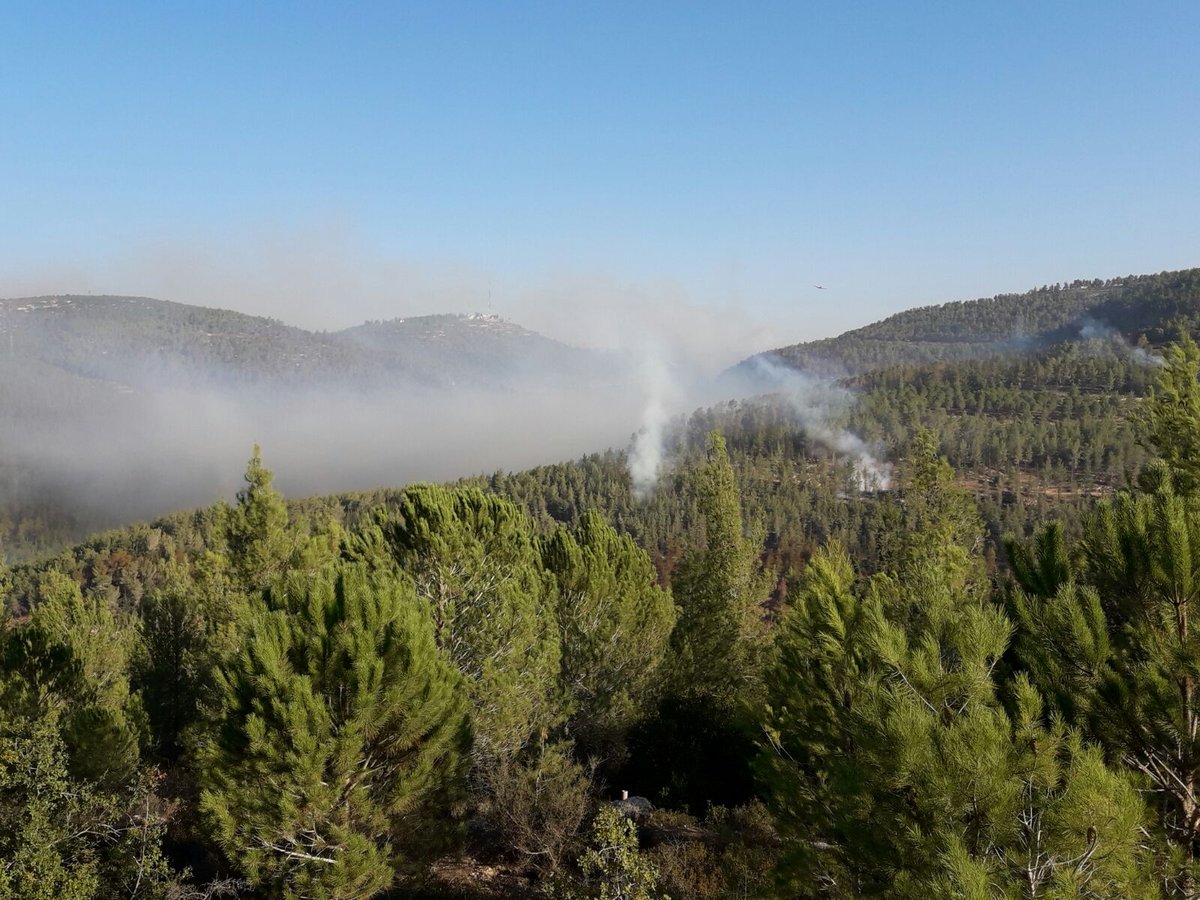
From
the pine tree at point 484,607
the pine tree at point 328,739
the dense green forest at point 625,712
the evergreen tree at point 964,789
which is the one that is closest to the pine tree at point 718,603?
the dense green forest at point 625,712

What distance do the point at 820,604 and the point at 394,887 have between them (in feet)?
36.7

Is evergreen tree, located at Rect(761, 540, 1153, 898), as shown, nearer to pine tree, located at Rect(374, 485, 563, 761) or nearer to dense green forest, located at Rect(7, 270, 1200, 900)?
dense green forest, located at Rect(7, 270, 1200, 900)

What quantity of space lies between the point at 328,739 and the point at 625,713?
1361 centimetres

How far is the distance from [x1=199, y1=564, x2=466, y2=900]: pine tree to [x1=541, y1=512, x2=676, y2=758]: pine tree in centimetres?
868

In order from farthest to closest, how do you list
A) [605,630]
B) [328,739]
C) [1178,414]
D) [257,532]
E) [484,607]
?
[257,532] → [605,630] → [484,607] → [1178,414] → [328,739]

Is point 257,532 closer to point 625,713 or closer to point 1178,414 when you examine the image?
point 625,713

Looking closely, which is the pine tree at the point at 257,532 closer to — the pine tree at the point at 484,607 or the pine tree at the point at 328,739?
the pine tree at the point at 484,607

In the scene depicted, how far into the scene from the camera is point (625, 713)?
2373 cm

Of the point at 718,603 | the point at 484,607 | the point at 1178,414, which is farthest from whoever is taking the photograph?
the point at 718,603

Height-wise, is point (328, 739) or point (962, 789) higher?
point (962, 789)

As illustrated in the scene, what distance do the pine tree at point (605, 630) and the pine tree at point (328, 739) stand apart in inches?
342

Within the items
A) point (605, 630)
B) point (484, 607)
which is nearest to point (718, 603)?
point (605, 630)

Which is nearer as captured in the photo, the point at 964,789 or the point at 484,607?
the point at 964,789

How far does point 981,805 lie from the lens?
17.7ft
